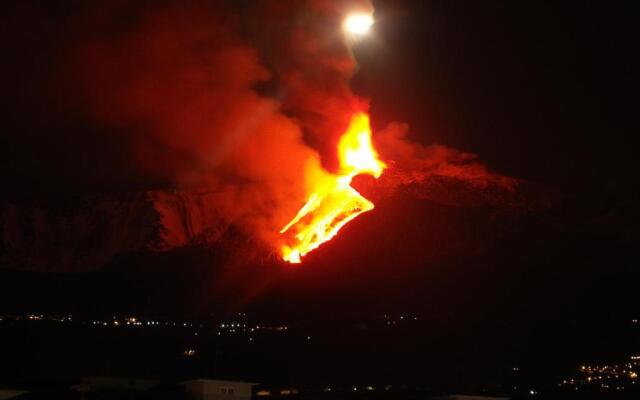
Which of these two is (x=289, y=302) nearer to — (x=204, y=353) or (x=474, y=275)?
(x=204, y=353)

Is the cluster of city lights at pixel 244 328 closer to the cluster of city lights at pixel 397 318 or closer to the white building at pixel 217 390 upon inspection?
the cluster of city lights at pixel 397 318

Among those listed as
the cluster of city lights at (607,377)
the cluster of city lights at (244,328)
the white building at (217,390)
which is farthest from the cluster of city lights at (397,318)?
the white building at (217,390)

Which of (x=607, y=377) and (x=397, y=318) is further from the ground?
(x=397, y=318)

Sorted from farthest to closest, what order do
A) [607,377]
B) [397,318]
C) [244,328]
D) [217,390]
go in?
[397,318] < [244,328] < [607,377] < [217,390]

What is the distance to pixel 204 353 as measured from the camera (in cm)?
2528

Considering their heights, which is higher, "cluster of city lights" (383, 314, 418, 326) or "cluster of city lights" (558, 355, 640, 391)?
"cluster of city lights" (383, 314, 418, 326)

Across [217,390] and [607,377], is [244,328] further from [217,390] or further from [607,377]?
[607,377]

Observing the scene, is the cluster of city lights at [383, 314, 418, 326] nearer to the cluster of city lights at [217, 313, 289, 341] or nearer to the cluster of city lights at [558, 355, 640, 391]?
the cluster of city lights at [217, 313, 289, 341]

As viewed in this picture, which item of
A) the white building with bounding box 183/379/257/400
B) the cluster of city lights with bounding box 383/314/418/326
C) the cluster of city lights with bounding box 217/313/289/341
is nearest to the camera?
the white building with bounding box 183/379/257/400

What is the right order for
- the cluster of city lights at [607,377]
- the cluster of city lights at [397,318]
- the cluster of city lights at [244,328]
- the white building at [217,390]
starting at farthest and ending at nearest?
the cluster of city lights at [397,318]
the cluster of city lights at [244,328]
the cluster of city lights at [607,377]
the white building at [217,390]

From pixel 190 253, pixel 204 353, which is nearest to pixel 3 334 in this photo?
pixel 204 353

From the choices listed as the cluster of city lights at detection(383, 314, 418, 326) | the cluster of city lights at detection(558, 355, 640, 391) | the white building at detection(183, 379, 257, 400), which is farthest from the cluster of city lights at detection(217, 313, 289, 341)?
the cluster of city lights at detection(558, 355, 640, 391)

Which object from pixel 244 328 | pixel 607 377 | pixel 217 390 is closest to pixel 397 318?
pixel 244 328

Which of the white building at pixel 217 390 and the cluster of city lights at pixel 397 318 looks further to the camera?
the cluster of city lights at pixel 397 318
